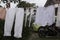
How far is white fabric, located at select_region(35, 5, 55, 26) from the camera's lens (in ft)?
23.4

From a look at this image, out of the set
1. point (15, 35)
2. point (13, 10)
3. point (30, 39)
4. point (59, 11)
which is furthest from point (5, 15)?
point (59, 11)

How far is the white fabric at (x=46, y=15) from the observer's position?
281 inches

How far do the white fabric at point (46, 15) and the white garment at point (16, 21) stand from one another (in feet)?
2.13

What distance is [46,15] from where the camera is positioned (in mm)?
7293

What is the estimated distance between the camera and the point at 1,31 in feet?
25.7

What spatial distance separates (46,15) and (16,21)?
1145 mm

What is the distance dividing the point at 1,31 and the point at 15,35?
71 centimetres

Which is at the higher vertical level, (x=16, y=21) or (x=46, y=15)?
(x=46, y=15)

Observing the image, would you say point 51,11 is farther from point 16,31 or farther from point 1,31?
point 1,31

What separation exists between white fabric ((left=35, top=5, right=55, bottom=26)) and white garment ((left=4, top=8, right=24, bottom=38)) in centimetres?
65

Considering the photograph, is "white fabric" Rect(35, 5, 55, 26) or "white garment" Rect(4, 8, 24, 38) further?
"white garment" Rect(4, 8, 24, 38)

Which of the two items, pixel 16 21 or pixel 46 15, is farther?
pixel 16 21

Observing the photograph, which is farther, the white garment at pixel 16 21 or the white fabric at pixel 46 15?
the white garment at pixel 16 21

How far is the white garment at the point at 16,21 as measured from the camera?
24.3ft
